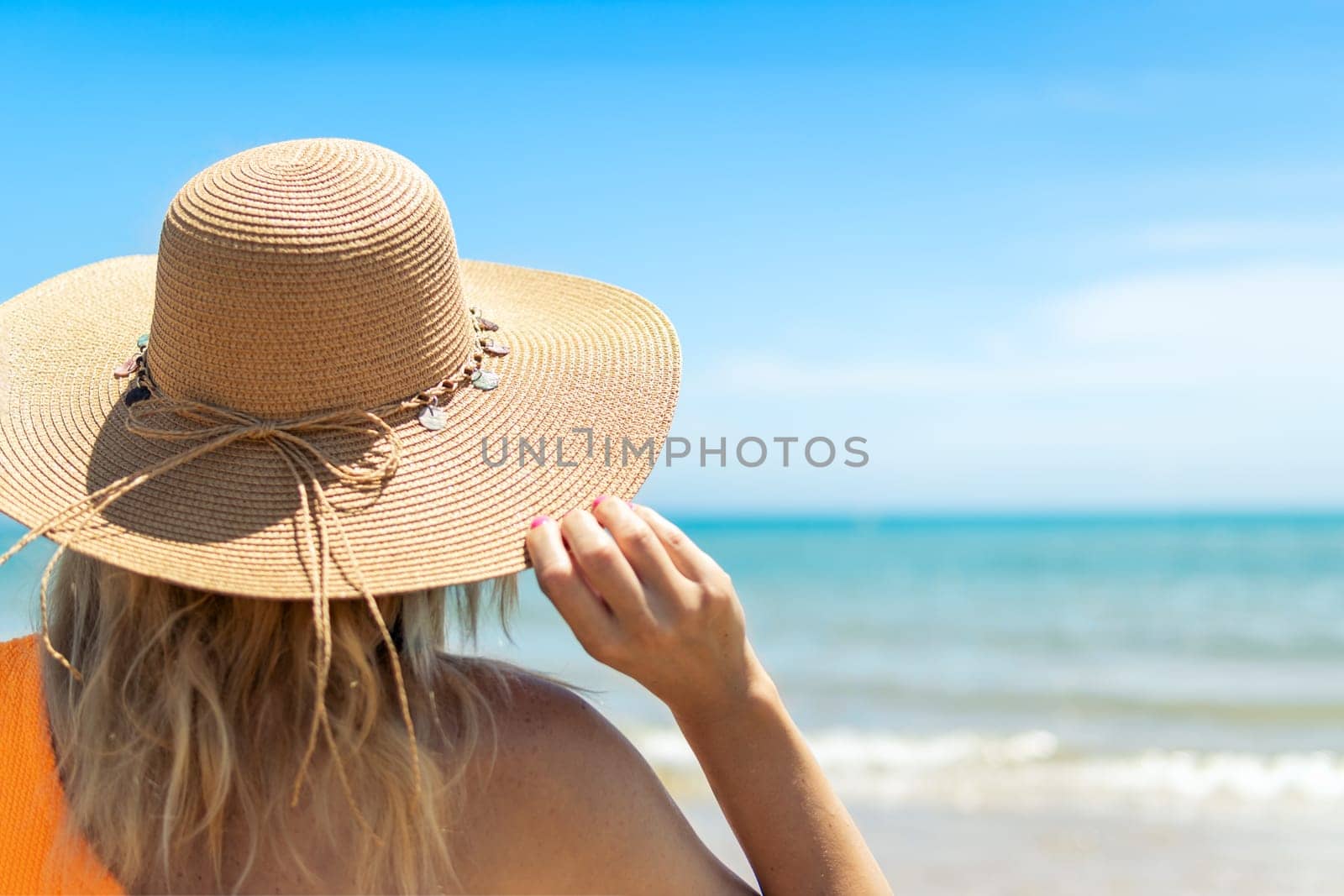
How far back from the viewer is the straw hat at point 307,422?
1.16 metres

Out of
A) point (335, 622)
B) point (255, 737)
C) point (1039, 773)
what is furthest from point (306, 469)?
point (1039, 773)

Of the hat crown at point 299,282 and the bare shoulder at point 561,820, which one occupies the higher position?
the hat crown at point 299,282

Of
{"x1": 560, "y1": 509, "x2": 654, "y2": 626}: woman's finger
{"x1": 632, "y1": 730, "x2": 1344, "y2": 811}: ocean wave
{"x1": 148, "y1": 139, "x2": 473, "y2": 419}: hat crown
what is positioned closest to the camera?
{"x1": 560, "y1": 509, "x2": 654, "y2": 626}: woman's finger

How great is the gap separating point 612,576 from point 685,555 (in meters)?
0.08

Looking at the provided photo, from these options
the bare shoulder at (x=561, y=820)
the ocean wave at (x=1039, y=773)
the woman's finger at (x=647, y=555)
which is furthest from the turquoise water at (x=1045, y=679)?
the woman's finger at (x=647, y=555)

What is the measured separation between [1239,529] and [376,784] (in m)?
46.8

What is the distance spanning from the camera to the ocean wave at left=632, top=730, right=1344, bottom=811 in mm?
6074

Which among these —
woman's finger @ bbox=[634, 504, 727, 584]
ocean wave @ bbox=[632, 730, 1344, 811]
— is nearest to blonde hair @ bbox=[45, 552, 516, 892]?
woman's finger @ bbox=[634, 504, 727, 584]

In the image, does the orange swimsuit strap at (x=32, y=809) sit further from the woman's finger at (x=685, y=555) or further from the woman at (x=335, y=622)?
the woman's finger at (x=685, y=555)

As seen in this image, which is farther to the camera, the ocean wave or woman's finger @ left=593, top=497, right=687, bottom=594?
the ocean wave

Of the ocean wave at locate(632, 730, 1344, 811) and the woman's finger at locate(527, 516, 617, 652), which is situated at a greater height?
the woman's finger at locate(527, 516, 617, 652)

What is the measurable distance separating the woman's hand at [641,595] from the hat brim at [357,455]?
4.1 inches

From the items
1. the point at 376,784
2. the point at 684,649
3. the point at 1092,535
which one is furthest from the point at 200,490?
Answer: the point at 1092,535

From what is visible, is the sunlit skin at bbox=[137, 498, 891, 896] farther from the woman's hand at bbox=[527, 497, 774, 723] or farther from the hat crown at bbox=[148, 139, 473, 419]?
the hat crown at bbox=[148, 139, 473, 419]
